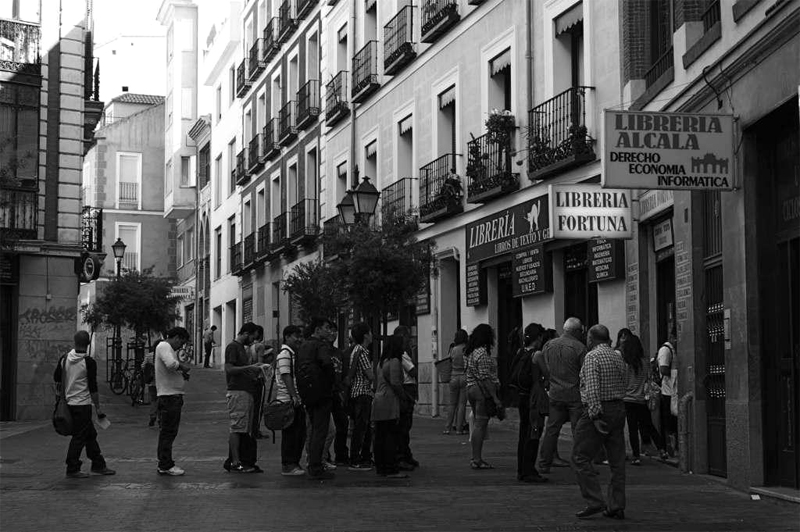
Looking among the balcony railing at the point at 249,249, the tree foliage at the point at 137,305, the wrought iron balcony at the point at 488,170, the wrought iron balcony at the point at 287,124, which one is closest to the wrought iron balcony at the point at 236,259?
the balcony railing at the point at 249,249

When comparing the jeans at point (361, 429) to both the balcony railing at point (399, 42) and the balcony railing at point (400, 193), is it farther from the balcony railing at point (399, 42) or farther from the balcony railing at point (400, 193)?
the balcony railing at point (399, 42)

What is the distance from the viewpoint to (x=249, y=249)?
43281 millimetres

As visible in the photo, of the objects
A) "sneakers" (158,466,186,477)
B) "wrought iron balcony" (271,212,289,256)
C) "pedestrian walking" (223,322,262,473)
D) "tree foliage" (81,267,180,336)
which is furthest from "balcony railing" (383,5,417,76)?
A: "sneakers" (158,466,186,477)

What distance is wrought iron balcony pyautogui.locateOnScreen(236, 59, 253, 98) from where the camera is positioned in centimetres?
4498

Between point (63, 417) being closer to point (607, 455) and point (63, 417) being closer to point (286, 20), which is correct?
point (607, 455)

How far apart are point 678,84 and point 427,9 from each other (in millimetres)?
11799

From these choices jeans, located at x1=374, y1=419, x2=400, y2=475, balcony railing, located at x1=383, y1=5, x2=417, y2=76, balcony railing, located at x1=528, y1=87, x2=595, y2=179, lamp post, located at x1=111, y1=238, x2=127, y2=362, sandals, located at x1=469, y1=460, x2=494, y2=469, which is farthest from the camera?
lamp post, located at x1=111, y1=238, x2=127, y2=362

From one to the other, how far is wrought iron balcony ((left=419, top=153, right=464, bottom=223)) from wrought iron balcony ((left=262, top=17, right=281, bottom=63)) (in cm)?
1576

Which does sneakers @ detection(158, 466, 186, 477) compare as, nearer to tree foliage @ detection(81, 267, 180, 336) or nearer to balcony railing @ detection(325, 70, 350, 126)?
balcony railing @ detection(325, 70, 350, 126)

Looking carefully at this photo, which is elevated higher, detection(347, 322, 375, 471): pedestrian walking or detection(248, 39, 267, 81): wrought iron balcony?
detection(248, 39, 267, 81): wrought iron balcony

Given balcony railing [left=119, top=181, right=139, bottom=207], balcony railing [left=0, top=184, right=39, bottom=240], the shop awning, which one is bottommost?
balcony railing [left=0, top=184, right=39, bottom=240]

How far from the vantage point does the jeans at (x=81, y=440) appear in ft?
47.5

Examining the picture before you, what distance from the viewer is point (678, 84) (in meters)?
14.8

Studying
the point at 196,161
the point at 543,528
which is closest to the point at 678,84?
the point at 543,528
